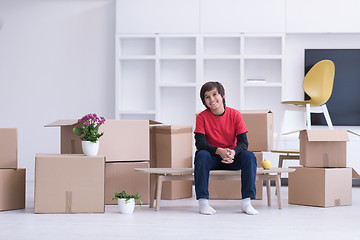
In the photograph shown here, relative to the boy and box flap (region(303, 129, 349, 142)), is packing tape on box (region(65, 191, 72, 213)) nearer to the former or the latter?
the boy

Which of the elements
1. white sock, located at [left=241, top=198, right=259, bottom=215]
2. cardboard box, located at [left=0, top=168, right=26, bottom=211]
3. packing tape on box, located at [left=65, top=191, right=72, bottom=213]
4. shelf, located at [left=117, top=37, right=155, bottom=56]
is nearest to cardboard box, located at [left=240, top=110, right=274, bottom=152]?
white sock, located at [left=241, top=198, right=259, bottom=215]

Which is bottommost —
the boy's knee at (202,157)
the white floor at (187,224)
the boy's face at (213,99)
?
the white floor at (187,224)

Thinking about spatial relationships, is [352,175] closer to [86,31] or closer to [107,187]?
[107,187]

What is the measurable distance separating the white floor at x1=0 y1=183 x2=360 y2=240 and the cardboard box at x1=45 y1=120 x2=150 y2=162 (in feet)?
1.15

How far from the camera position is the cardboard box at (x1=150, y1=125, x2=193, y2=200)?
378cm

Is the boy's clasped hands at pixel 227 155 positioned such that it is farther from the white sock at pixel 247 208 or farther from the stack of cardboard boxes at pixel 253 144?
the stack of cardboard boxes at pixel 253 144

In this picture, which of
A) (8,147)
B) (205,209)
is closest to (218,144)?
(205,209)

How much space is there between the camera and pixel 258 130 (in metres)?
3.86

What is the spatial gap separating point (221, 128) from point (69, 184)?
1011 mm

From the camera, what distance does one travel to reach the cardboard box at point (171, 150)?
3783mm

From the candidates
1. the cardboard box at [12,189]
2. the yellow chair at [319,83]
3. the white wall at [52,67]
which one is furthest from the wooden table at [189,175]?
the white wall at [52,67]

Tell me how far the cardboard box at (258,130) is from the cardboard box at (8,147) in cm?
Answer: 163

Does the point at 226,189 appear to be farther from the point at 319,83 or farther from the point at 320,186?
the point at 319,83

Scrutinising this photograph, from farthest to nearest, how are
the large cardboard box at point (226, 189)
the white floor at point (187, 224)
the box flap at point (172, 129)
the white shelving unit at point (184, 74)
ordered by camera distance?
the white shelving unit at point (184, 74)
the large cardboard box at point (226, 189)
the box flap at point (172, 129)
the white floor at point (187, 224)
